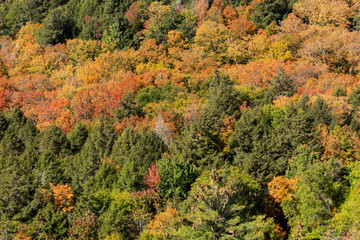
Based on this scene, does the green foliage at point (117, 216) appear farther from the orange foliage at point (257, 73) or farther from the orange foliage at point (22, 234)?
the orange foliage at point (257, 73)

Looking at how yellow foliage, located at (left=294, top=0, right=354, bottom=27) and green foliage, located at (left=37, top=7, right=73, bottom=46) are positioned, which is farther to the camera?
green foliage, located at (left=37, top=7, right=73, bottom=46)

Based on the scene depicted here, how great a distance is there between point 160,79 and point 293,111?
128ft

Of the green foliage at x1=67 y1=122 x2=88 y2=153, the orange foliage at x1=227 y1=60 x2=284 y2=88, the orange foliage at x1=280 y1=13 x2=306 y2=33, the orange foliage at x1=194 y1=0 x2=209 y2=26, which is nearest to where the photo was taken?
the green foliage at x1=67 y1=122 x2=88 y2=153

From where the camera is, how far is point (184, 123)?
7288 cm

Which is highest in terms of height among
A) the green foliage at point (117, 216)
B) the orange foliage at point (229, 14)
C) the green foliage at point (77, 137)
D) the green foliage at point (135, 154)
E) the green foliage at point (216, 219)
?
the green foliage at point (216, 219)

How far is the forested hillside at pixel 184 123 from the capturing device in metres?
48.0

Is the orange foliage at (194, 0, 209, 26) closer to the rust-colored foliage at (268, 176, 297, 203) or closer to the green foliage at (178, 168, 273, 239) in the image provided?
the rust-colored foliage at (268, 176, 297, 203)

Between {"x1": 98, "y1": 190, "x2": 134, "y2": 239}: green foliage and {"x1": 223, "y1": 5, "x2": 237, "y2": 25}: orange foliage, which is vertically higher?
{"x1": 98, "y1": 190, "x2": 134, "y2": 239}: green foliage

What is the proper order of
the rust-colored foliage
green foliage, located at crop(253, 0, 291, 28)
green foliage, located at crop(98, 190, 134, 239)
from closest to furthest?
green foliage, located at crop(98, 190, 134, 239) < the rust-colored foliage < green foliage, located at crop(253, 0, 291, 28)

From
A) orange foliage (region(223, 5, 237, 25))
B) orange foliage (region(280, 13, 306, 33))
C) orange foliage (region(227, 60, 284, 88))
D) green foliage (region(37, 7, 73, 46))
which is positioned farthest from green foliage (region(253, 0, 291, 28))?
green foliage (region(37, 7, 73, 46))

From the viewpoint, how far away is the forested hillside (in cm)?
4797

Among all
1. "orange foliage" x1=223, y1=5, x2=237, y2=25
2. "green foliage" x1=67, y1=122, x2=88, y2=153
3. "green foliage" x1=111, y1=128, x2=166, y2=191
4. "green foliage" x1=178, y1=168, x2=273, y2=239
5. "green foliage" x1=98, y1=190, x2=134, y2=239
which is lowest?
"green foliage" x1=67, y1=122, x2=88, y2=153

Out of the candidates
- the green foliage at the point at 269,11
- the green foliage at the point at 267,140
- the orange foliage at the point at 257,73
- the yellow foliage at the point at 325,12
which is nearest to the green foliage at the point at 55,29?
the green foliage at the point at 269,11

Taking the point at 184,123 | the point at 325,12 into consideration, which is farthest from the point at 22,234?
the point at 325,12
